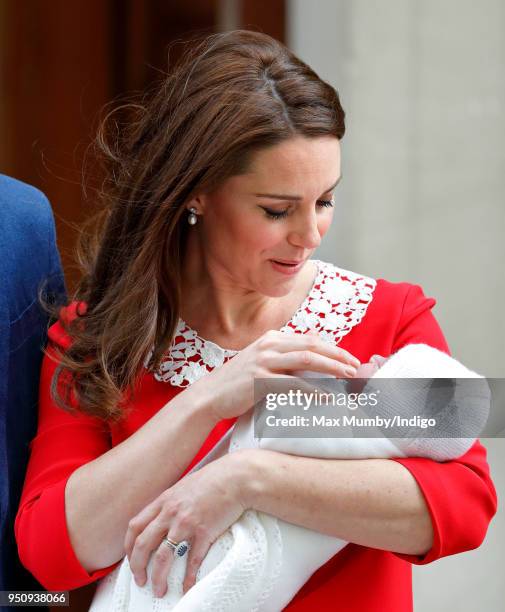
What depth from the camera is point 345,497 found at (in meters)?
1.35

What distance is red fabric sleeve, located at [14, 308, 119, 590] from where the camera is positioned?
150 centimetres

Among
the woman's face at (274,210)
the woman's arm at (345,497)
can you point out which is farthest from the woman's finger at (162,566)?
the woman's face at (274,210)

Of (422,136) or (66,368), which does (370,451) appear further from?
(422,136)

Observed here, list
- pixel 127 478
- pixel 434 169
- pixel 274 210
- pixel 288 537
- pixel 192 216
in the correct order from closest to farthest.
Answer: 1. pixel 288 537
2. pixel 127 478
3. pixel 274 210
4. pixel 192 216
5. pixel 434 169

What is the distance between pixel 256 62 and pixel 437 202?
1.16 metres

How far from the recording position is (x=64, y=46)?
11.1ft

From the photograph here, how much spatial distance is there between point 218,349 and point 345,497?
1.38 ft

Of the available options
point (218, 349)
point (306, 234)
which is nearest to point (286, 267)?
point (306, 234)

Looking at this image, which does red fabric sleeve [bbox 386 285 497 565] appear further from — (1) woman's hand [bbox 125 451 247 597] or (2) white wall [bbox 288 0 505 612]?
(2) white wall [bbox 288 0 505 612]

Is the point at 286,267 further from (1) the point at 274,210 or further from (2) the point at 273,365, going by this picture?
(2) the point at 273,365

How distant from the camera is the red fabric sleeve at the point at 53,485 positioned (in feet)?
4.91

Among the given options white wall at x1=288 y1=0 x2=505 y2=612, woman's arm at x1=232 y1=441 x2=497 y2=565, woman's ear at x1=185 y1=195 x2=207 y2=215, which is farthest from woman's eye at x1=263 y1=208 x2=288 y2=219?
white wall at x1=288 y1=0 x2=505 y2=612

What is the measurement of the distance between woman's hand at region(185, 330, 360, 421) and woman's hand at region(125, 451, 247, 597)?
0.07 m

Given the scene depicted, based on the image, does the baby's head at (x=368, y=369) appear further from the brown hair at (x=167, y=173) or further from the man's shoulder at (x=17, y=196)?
the man's shoulder at (x=17, y=196)
